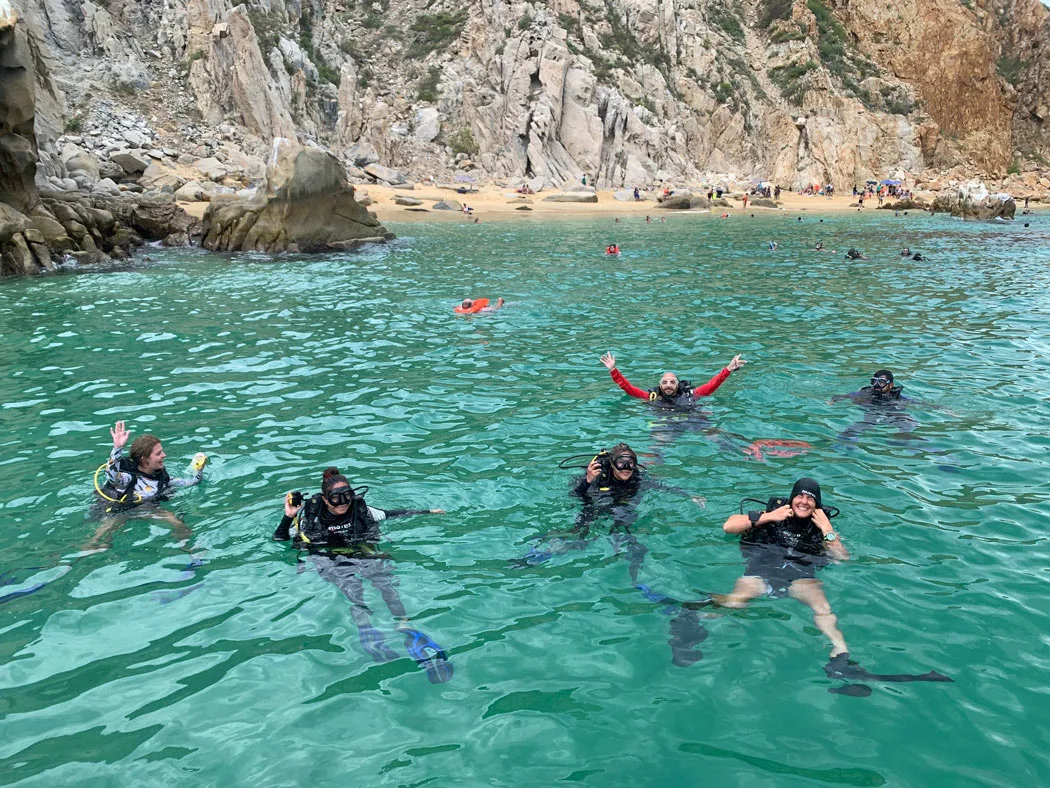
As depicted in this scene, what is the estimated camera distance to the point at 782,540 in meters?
7.42

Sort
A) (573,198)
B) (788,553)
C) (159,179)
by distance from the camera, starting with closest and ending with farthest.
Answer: (788,553), (159,179), (573,198)

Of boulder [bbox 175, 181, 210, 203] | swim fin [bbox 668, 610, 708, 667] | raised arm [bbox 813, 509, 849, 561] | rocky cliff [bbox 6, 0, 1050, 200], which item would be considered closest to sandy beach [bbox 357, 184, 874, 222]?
rocky cliff [bbox 6, 0, 1050, 200]

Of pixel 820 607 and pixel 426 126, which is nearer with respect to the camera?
pixel 820 607

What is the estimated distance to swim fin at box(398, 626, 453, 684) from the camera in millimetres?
5770

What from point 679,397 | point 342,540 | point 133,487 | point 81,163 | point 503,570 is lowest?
point 503,570

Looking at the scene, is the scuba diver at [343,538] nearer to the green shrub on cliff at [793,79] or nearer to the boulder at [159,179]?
the boulder at [159,179]

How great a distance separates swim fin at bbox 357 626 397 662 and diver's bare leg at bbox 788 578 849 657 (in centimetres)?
369

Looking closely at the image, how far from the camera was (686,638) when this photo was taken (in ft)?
20.4

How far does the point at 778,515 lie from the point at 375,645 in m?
4.06

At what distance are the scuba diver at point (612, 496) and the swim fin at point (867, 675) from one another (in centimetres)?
235

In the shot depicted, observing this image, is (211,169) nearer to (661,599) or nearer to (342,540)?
(342,540)

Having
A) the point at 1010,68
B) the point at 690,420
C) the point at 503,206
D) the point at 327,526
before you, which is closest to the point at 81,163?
the point at 503,206

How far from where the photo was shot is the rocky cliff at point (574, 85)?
5575 centimetres

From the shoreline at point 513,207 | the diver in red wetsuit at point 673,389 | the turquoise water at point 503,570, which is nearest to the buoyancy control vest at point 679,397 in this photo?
the diver in red wetsuit at point 673,389
